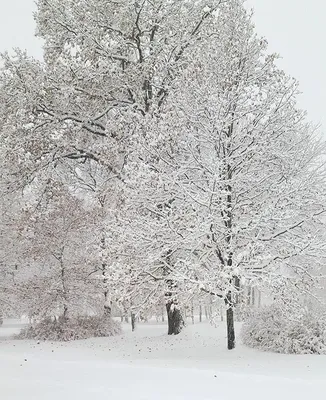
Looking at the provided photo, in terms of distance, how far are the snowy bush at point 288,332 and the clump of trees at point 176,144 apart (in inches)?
33.2

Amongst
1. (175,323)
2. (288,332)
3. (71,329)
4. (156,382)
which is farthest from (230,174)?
(71,329)

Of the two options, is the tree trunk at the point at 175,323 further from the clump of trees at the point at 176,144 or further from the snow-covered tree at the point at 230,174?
the snow-covered tree at the point at 230,174

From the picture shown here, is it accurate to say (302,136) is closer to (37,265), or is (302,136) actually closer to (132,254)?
(132,254)

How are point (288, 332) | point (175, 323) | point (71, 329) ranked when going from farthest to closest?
point (71, 329)
point (175, 323)
point (288, 332)

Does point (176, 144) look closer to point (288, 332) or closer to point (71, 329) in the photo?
point (288, 332)

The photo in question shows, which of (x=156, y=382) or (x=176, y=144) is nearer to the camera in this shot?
(x=156, y=382)

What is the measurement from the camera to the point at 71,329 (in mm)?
18453

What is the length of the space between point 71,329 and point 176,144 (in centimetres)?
1067

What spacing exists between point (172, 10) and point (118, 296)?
27.4 feet

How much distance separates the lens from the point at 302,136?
468 inches

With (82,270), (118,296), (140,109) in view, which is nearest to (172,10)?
(140,109)

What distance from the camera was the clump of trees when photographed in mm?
10125

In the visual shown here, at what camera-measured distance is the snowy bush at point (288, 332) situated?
10891 millimetres

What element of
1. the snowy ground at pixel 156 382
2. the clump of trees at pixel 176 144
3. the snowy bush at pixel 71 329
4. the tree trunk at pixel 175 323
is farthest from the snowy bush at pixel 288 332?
the snowy bush at pixel 71 329
